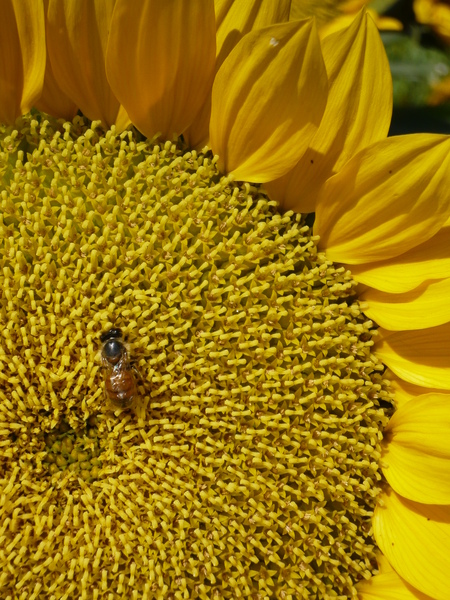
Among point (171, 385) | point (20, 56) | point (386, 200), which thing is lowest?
point (171, 385)

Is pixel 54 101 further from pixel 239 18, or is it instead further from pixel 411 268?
pixel 411 268

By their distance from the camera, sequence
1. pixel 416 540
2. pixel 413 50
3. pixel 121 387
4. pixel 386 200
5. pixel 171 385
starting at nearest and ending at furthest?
1. pixel 121 387
2. pixel 171 385
3. pixel 386 200
4. pixel 416 540
5. pixel 413 50

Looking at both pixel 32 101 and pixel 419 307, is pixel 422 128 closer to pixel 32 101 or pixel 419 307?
pixel 419 307

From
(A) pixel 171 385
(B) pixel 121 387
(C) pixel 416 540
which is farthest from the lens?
(C) pixel 416 540

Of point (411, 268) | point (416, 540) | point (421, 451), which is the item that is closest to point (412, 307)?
point (411, 268)

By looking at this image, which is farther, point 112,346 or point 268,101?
point 268,101

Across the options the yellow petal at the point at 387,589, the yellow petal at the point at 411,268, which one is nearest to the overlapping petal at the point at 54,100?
the yellow petal at the point at 411,268

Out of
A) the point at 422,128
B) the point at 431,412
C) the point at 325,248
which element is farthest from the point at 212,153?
the point at 422,128

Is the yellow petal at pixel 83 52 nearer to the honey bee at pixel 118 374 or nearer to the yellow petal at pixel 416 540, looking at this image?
the honey bee at pixel 118 374
